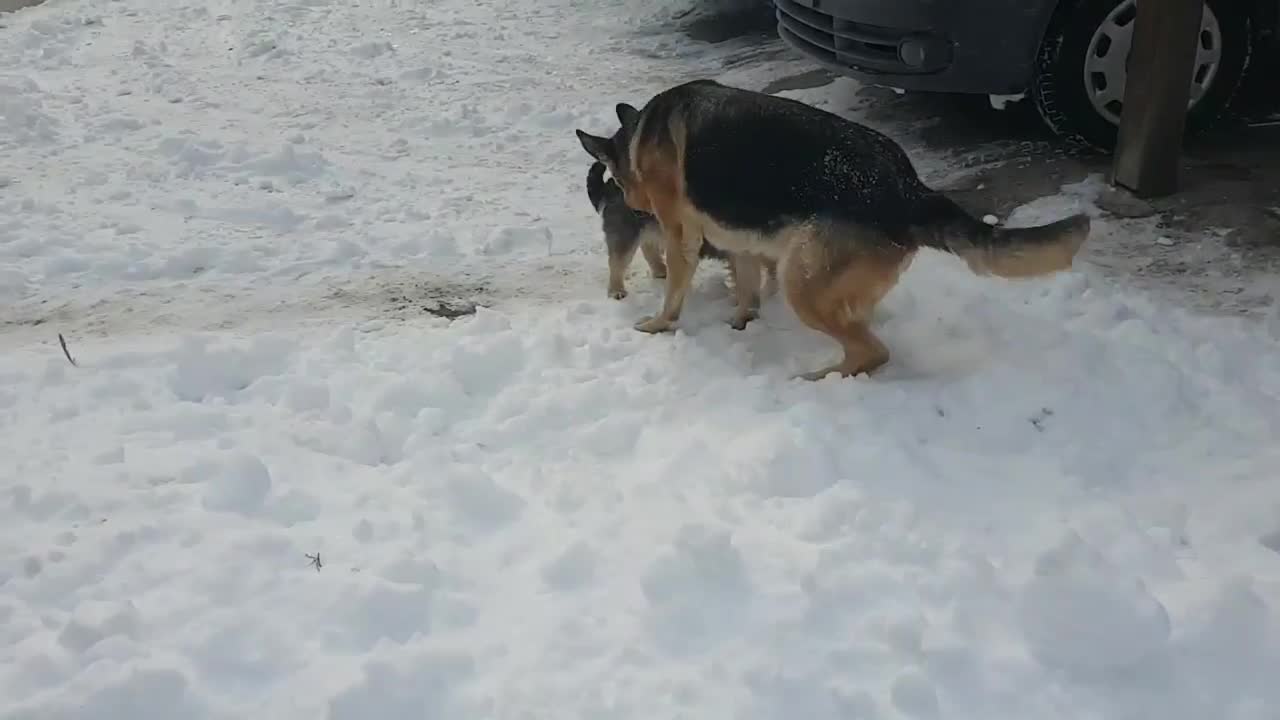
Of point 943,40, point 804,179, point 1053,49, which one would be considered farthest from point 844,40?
point 804,179

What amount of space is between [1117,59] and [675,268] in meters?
2.94

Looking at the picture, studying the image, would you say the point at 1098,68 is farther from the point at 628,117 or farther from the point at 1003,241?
the point at 628,117

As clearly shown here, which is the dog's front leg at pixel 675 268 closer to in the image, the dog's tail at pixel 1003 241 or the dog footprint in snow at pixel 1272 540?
the dog's tail at pixel 1003 241

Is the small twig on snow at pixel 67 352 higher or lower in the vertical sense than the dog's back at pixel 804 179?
lower

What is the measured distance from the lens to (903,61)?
622 cm

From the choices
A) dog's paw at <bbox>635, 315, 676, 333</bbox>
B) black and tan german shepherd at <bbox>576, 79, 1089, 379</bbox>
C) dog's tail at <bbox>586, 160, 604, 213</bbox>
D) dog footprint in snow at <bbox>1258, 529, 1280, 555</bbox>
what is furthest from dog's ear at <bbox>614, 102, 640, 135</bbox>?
dog footprint in snow at <bbox>1258, 529, 1280, 555</bbox>

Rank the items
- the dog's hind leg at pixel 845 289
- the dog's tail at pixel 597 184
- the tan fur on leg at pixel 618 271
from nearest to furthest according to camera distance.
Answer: the dog's hind leg at pixel 845 289 → the tan fur on leg at pixel 618 271 → the dog's tail at pixel 597 184

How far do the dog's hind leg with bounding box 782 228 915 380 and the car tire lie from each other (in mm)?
2398

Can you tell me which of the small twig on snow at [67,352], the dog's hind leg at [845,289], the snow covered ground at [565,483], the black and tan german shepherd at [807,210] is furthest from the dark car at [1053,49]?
the small twig on snow at [67,352]

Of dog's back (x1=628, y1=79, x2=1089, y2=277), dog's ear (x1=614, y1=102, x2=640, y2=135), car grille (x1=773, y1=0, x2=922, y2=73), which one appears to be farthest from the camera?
car grille (x1=773, y1=0, x2=922, y2=73)

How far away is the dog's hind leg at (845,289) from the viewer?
14.4 feet

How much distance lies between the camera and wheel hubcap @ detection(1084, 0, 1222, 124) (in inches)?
238

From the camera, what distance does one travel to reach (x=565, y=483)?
12.5 feet

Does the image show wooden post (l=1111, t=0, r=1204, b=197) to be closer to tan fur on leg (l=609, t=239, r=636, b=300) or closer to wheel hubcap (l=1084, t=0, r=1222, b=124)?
wheel hubcap (l=1084, t=0, r=1222, b=124)
